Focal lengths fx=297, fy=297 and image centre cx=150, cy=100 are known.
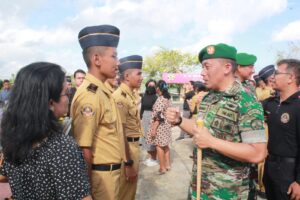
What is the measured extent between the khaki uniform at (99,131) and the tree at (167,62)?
153 feet

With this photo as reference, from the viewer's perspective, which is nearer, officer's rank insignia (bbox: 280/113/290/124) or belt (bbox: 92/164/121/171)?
belt (bbox: 92/164/121/171)

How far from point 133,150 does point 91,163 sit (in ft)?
6.09

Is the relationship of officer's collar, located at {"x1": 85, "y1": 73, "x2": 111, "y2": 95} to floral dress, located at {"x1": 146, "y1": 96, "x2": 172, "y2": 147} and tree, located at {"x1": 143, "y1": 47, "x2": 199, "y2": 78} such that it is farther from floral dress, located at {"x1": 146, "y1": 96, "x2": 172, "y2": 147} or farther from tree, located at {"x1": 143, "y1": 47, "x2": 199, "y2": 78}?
tree, located at {"x1": 143, "y1": 47, "x2": 199, "y2": 78}

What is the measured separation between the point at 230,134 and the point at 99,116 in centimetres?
103

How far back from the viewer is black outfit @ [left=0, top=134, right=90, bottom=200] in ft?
5.01

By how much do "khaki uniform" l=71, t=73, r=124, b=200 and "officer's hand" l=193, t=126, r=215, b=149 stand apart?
2.51 ft

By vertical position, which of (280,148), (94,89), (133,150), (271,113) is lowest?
(133,150)

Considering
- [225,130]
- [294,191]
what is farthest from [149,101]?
[225,130]

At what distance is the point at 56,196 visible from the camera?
1582mm

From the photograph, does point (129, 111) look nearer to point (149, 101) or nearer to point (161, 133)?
point (161, 133)

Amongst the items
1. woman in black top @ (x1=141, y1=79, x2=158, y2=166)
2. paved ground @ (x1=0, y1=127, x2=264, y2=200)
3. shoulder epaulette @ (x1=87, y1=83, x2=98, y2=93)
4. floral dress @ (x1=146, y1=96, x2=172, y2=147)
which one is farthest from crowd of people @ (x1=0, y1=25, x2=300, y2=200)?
woman in black top @ (x1=141, y1=79, x2=158, y2=166)

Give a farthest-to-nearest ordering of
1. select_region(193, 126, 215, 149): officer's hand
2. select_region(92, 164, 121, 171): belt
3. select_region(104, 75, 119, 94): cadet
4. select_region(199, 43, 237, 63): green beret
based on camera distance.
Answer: select_region(104, 75, 119, 94): cadet → select_region(92, 164, 121, 171): belt → select_region(199, 43, 237, 63): green beret → select_region(193, 126, 215, 149): officer's hand

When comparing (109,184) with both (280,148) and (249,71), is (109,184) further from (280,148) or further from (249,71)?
(249,71)

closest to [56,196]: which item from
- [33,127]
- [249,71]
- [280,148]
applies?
[33,127]
